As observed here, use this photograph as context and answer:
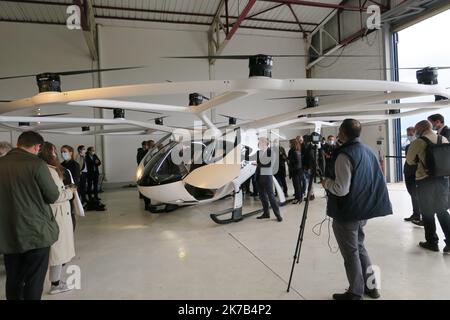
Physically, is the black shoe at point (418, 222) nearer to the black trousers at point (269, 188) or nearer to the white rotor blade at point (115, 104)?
the black trousers at point (269, 188)

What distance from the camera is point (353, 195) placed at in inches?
87.4

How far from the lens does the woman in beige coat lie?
2.58 meters

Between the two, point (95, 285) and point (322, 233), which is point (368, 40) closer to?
point (322, 233)

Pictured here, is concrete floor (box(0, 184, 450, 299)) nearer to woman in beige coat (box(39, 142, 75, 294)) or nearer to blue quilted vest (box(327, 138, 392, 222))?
woman in beige coat (box(39, 142, 75, 294))

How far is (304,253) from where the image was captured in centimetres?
350

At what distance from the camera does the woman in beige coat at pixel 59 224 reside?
8.45ft

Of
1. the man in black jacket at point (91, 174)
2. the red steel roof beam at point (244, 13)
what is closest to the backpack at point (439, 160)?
the red steel roof beam at point (244, 13)

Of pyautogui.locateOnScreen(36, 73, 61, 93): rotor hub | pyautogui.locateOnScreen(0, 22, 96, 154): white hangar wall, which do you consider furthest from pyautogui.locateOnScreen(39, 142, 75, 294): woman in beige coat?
pyautogui.locateOnScreen(0, 22, 96, 154): white hangar wall

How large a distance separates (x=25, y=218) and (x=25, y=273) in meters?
0.41

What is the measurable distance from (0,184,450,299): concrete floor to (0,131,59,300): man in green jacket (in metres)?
0.71

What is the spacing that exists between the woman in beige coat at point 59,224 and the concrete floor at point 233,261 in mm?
175

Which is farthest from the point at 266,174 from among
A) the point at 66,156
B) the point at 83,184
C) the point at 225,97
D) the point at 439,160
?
the point at 83,184

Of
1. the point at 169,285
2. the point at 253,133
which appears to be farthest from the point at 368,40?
the point at 169,285

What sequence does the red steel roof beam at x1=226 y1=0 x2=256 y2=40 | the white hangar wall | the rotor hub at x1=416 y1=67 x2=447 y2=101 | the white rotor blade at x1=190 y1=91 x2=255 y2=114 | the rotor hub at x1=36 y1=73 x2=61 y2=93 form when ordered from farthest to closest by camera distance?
the white hangar wall → the red steel roof beam at x1=226 y1=0 x2=256 y2=40 → the rotor hub at x1=416 y1=67 x2=447 y2=101 → the rotor hub at x1=36 y1=73 x2=61 y2=93 → the white rotor blade at x1=190 y1=91 x2=255 y2=114
